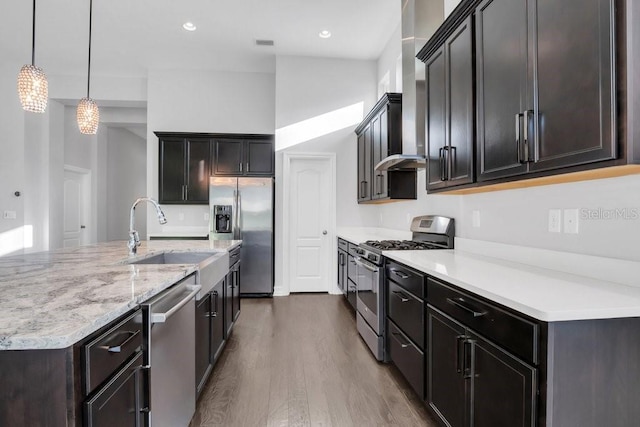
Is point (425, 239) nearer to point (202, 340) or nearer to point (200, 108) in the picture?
point (202, 340)

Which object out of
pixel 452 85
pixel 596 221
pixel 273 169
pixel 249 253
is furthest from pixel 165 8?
pixel 596 221

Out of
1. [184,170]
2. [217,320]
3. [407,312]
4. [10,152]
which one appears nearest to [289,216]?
[184,170]

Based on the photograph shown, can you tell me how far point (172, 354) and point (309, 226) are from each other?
3641 mm

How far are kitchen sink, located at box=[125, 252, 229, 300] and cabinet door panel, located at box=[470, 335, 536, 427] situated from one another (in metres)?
1.55

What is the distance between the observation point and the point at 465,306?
56.4 inches

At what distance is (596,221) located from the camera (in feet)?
4.82

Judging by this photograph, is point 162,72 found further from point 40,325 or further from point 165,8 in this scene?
point 40,325

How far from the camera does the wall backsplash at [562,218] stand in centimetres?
134

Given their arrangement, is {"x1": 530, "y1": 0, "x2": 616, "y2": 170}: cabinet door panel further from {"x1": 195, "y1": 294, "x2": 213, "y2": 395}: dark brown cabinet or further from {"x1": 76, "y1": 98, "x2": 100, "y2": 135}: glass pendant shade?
{"x1": 76, "y1": 98, "x2": 100, "y2": 135}: glass pendant shade

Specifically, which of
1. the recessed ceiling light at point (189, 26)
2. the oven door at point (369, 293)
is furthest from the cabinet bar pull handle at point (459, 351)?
the recessed ceiling light at point (189, 26)

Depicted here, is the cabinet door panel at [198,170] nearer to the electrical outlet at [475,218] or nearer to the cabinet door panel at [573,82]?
the electrical outlet at [475,218]

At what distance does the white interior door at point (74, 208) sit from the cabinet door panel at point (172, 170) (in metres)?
2.76

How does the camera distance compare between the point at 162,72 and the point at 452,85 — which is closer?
the point at 452,85

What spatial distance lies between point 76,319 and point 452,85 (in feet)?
7.64
